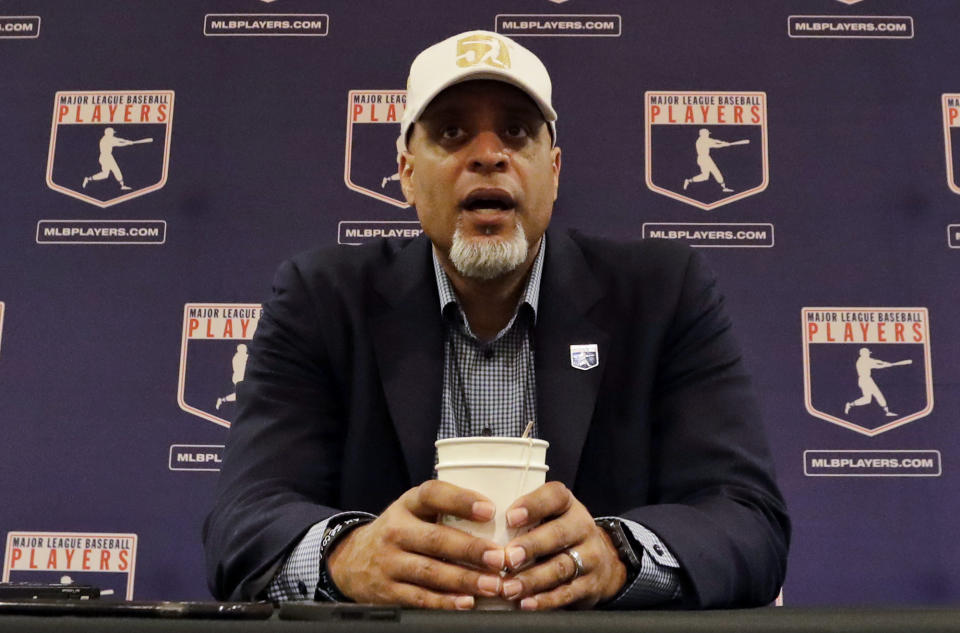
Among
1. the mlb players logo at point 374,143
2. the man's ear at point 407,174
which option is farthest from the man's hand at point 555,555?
the mlb players logo at point 374,143

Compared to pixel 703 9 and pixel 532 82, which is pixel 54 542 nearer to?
pixel 532 82

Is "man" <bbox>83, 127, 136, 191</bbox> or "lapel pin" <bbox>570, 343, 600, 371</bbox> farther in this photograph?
"man" <bbox>83, 127, 136, 191</bbox>

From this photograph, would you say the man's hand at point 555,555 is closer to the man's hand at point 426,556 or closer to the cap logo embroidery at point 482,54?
the man's hand at point 426,556

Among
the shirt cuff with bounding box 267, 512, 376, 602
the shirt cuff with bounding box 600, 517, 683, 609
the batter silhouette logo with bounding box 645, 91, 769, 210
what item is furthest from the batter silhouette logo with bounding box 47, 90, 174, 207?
the shirt cuff with bounding box 600, 517, 683, 609

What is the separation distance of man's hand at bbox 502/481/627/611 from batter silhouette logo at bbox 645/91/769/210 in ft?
6.50

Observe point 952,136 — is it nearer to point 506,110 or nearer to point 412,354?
point 506,110

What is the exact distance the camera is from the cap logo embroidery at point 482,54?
1520 mm

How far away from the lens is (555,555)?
96 cm

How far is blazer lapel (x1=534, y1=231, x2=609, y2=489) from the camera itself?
4.90 feet

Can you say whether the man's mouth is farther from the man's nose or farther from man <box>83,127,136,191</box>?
man <box>83,127,136,191</box>

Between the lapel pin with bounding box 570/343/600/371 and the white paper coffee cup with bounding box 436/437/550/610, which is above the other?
the lapel pin with bounding box 570/343/600/371

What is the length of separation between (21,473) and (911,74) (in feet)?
9.48

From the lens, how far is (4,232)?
2883mm

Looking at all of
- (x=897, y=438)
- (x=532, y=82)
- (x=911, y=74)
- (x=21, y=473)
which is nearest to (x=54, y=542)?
(x=21, y=473)
